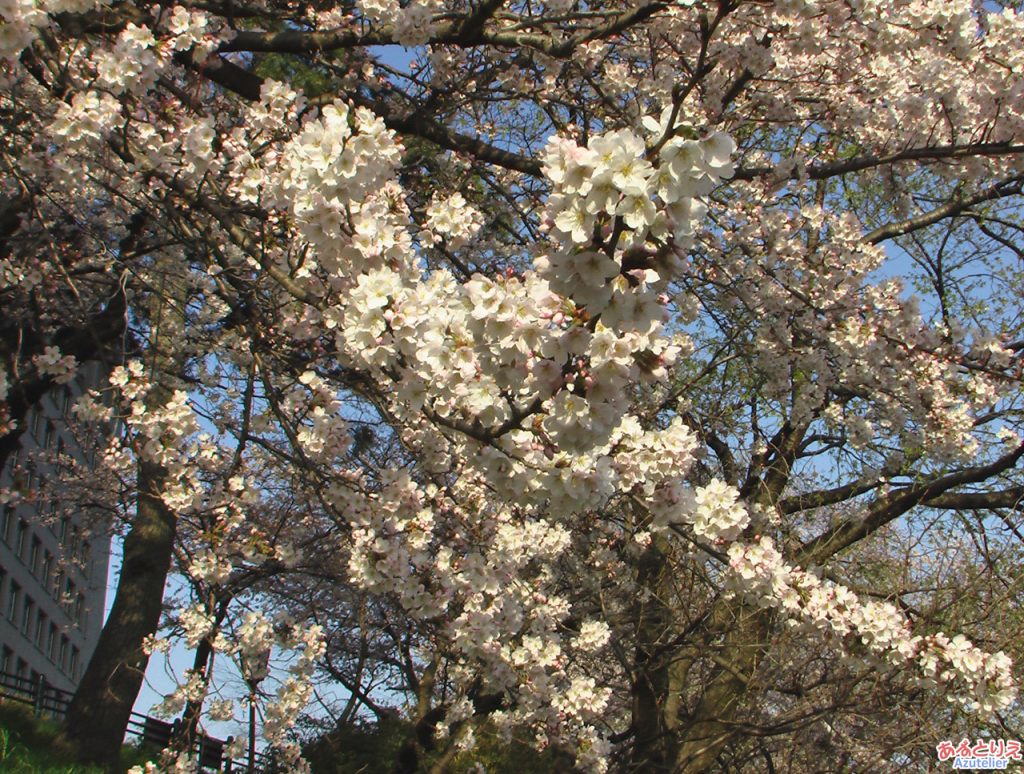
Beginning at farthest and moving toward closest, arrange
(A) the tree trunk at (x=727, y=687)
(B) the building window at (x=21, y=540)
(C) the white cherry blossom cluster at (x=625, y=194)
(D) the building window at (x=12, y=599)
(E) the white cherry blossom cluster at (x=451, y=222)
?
(B) the building window at (x=21, y=540) → (D) the building window at (x=12, y=599) → (A) the tree trunk at (x=727, y=687) → (E) the white cherry blossom cluster at (x=451, y=222) → (C) the white cherry blossom cluster at (x=625, y=194)

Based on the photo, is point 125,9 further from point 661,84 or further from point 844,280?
point 844,280

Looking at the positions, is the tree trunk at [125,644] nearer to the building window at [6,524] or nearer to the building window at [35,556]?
the building window at [6,524]

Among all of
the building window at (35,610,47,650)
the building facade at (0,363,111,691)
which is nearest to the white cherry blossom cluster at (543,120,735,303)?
the building facade at (0,363,111,691)

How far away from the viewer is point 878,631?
430 centimetres

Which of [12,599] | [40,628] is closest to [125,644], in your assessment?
[12,599]

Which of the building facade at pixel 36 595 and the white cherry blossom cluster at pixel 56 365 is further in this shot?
the building facade at pixel 36 595

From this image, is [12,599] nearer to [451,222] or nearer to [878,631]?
[451,222]

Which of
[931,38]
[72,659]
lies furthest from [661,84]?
[72,659]

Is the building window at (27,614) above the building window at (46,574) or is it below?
below

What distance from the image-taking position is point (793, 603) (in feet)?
13.8

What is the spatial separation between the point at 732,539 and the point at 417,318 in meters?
1.94

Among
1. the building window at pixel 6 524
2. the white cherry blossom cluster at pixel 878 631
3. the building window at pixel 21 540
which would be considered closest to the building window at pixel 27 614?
the building window at pixel 21 540

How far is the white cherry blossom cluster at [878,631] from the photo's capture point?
4.16m

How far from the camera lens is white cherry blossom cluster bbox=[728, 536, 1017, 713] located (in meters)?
4.16
